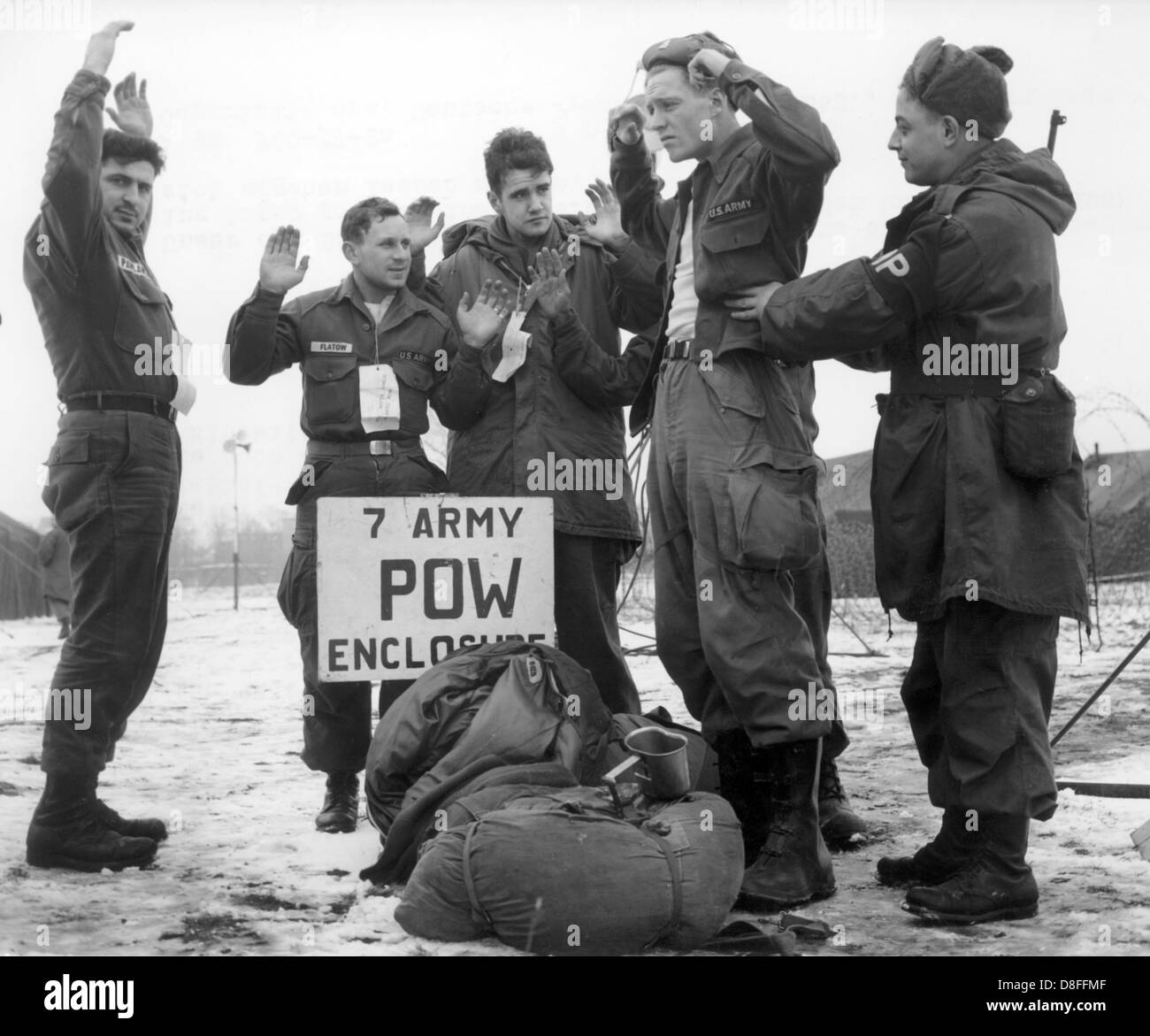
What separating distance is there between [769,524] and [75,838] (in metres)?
2.26

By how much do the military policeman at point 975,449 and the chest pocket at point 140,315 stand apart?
78.2 inches

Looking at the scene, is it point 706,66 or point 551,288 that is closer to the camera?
point 706,66

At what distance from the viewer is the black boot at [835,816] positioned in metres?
3.98

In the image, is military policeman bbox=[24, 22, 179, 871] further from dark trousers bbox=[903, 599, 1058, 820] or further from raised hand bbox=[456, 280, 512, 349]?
dark trousers bbox=[903, 599, 1058, 820]

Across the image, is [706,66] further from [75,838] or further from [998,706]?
[75,838]

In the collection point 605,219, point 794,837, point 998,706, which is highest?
point 605,219

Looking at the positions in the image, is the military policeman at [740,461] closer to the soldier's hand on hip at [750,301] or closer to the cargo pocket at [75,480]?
the soldier's hand on hip at [750,301]

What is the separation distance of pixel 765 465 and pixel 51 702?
2.27 m

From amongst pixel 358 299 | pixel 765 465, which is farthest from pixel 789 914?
pixel 358 299

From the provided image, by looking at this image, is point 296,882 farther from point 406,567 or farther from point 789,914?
point 789,914

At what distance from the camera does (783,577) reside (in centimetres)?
353

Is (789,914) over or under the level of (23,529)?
under

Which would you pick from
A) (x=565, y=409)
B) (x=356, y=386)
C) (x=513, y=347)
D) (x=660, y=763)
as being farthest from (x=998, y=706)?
(x=356, y=386)

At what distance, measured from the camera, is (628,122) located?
4.23 meters
